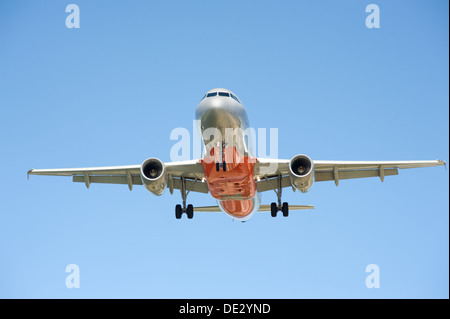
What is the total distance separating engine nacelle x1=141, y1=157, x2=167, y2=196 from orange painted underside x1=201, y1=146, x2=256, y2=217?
1922 millimetres

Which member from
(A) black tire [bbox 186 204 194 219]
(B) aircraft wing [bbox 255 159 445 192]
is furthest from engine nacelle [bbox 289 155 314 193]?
(A) black tire [bbox 186 204 194 219]

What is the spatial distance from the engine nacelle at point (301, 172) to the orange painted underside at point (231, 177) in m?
1.90

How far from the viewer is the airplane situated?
25.2 m

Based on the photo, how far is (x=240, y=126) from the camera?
25.7 metres

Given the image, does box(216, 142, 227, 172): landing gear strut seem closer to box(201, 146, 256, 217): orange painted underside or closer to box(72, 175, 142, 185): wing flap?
box(201, 146, 256, 217): orange painted underside

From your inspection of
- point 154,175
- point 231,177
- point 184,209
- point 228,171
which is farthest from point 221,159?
point 184,209

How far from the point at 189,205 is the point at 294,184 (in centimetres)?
668

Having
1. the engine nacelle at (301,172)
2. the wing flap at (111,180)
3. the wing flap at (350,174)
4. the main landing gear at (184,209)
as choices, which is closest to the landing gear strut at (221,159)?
the engine nacelle at (301,172)

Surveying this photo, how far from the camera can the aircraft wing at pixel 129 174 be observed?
28.4m

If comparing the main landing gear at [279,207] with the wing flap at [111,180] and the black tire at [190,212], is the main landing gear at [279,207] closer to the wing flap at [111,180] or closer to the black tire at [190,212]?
the black tire at [190,212]

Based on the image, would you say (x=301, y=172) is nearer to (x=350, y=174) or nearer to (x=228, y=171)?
(x=228, y=171)

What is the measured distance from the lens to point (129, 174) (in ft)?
96.6
